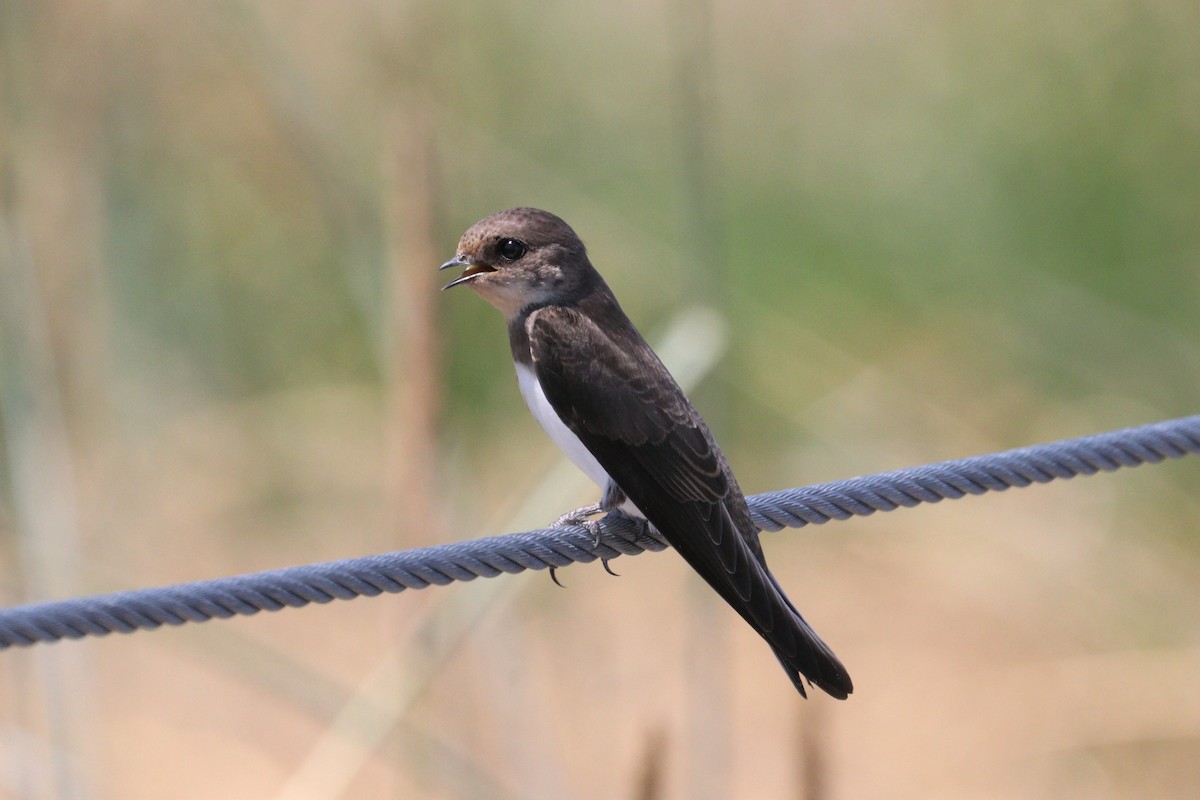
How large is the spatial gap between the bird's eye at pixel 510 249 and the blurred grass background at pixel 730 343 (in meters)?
1.37

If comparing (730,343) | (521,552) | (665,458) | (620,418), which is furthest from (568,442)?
(730,343)

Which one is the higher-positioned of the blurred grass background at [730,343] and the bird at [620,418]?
the bird at [620,418]

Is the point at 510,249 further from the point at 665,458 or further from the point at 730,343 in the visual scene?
the point at 730,343

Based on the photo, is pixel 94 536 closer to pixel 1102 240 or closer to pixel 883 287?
pixel 883 287

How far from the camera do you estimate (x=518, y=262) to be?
10.8ft

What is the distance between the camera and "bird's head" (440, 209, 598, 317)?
10.7 ft

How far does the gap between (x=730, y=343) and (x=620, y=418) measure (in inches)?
67.7

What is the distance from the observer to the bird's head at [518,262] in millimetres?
3275

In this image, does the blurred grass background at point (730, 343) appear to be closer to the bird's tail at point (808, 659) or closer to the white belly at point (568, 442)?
the white belly at point (568, 442)

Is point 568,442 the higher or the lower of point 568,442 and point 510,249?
the lower

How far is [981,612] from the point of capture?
597 cm

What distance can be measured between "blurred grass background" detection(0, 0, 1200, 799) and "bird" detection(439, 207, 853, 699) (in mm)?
1325

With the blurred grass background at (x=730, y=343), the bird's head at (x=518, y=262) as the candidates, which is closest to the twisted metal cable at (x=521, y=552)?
the bird's head at (x=518, y=262)

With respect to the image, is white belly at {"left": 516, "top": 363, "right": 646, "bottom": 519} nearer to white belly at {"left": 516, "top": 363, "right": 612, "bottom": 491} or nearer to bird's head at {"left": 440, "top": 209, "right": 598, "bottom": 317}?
white belly at {"left": 516, "top": 363, "right": 612, "bottom": 491}
